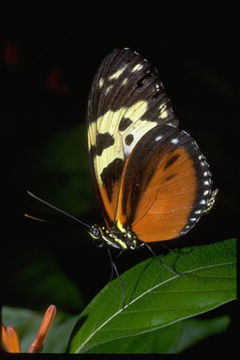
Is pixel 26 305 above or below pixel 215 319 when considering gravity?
above

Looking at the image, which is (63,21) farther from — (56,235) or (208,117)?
(56,235)

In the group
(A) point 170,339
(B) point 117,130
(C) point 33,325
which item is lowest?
(A) point 170,339

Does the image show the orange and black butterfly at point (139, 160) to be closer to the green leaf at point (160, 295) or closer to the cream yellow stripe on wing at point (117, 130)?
the cream yellow stripe on wing at point (117, 130)

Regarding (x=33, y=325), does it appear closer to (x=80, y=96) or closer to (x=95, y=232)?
(x=95, y=232)

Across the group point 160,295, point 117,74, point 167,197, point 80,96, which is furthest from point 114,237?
point 80,96

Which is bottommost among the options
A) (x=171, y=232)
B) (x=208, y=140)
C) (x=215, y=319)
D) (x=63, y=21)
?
(x=215, y=319)

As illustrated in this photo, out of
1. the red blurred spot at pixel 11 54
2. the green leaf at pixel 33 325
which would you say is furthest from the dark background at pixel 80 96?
the green leaf at pixel 33 325

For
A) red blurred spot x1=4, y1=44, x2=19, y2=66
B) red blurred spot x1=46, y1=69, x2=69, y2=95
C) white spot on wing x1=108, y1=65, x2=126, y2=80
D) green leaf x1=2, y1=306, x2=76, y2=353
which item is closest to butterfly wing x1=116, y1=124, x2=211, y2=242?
white spot on wing x1=108, y1=65, x2=126, y2=80

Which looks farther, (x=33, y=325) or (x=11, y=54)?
(x=11, y=54)

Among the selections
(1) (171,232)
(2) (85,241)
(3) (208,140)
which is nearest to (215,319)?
(1) (171,232)
